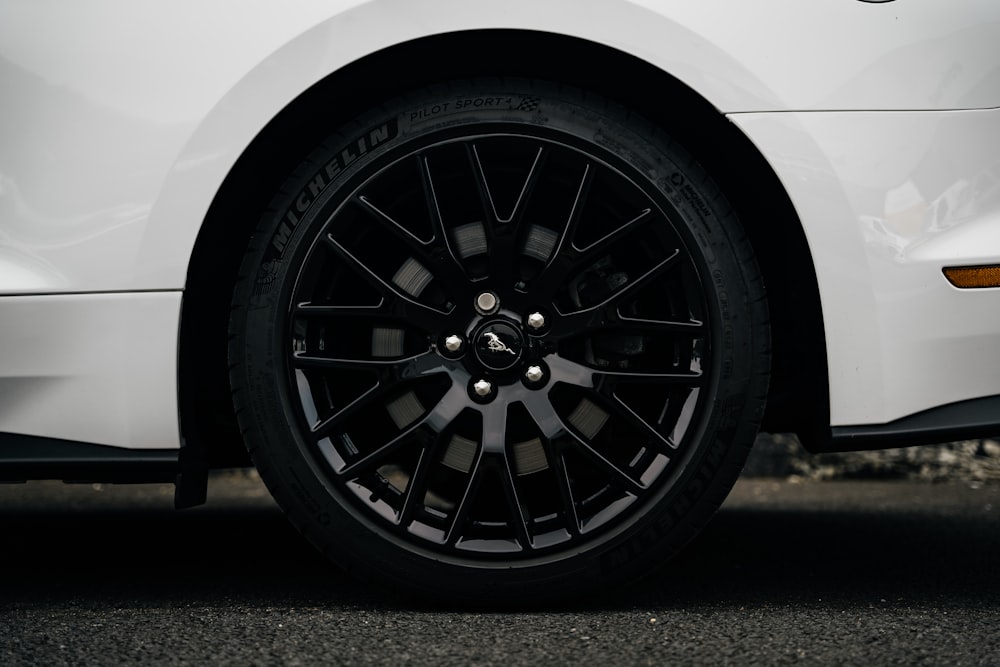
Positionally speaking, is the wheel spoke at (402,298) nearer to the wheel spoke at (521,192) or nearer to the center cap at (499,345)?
the center cap at (499,345)

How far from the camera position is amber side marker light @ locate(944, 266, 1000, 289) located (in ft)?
5.67

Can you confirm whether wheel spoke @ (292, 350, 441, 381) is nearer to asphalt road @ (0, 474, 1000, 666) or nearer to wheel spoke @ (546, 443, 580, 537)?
wheel spoke @ (546, 443, 580, 537)

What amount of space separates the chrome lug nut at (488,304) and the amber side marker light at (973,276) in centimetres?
76

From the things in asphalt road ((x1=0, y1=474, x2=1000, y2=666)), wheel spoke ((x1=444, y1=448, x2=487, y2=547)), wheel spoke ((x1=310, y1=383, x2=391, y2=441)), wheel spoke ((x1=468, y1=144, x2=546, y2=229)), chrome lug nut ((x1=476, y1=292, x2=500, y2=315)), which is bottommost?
asphalt road ((x1=0, y1=474, x2=1000, y2=666))

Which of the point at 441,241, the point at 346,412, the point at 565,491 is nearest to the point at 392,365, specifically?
the point at 346,412

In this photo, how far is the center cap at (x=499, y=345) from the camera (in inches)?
70.8

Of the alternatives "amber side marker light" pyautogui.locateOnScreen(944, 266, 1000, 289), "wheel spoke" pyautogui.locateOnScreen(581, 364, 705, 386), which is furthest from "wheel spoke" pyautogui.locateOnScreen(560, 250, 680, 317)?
"amber side marker light" pyautogui.locateOnScreen(944, 266, 1000, 289)

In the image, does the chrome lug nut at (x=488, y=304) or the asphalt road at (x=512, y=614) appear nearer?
the asphalt road at (x=512, y=614)

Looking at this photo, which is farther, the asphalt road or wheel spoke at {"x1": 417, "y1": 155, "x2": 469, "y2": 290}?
wheel spoke at {"x1": 417, "y1": 155, "x2": 469, "y2": 290}

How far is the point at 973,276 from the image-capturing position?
173cm

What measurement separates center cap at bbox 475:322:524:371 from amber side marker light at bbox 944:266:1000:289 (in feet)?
2.41

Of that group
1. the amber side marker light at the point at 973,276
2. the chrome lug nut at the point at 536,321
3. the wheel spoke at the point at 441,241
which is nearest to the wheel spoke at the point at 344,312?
the wheel spoke at the point at 441,241

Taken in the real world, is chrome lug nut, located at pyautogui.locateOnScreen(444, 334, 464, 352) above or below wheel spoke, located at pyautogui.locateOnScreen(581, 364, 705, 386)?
above

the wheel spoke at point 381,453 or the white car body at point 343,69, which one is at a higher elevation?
the white car body at point 343,69
